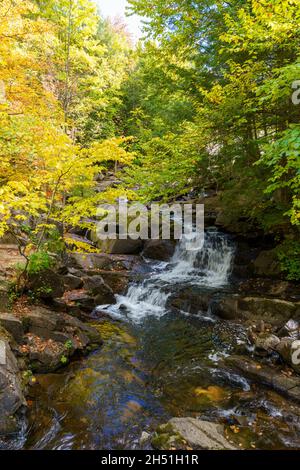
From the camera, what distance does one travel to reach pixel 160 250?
1449 centimetres

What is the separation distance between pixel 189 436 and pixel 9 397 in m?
2.72

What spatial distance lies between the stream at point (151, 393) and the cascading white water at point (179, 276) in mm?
914

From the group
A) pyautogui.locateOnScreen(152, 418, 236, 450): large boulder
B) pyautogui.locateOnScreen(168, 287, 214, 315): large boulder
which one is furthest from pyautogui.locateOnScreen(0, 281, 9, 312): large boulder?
pyautogui.locateOnScreen(168, 287, 214, 315): large boulder

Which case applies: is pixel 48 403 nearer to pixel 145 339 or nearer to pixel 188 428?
pixel 188 428

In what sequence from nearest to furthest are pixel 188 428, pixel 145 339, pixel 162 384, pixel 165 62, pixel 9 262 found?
1. pixel 188 428
2. pixel 162 384
3. pixel 145 339
4. pixel 9 262
5. pixel 165 62

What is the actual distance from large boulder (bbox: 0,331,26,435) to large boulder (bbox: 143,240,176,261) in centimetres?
991

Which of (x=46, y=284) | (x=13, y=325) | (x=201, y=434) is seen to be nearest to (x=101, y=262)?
(x=46, y=284)

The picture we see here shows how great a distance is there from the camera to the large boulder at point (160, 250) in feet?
47.3

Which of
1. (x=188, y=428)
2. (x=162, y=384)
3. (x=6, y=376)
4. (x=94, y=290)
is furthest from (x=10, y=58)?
(x=188, y=428)

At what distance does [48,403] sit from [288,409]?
414cm

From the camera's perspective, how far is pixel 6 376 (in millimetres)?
4660

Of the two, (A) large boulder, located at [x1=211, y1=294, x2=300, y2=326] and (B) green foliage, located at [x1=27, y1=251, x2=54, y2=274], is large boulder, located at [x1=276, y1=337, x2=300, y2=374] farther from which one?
(B) green foliage, located at [x1=27, y1=251, x2=54, y2=274]

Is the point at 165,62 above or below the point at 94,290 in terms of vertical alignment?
above

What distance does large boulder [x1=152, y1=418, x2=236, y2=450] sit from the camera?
395 centimetres
